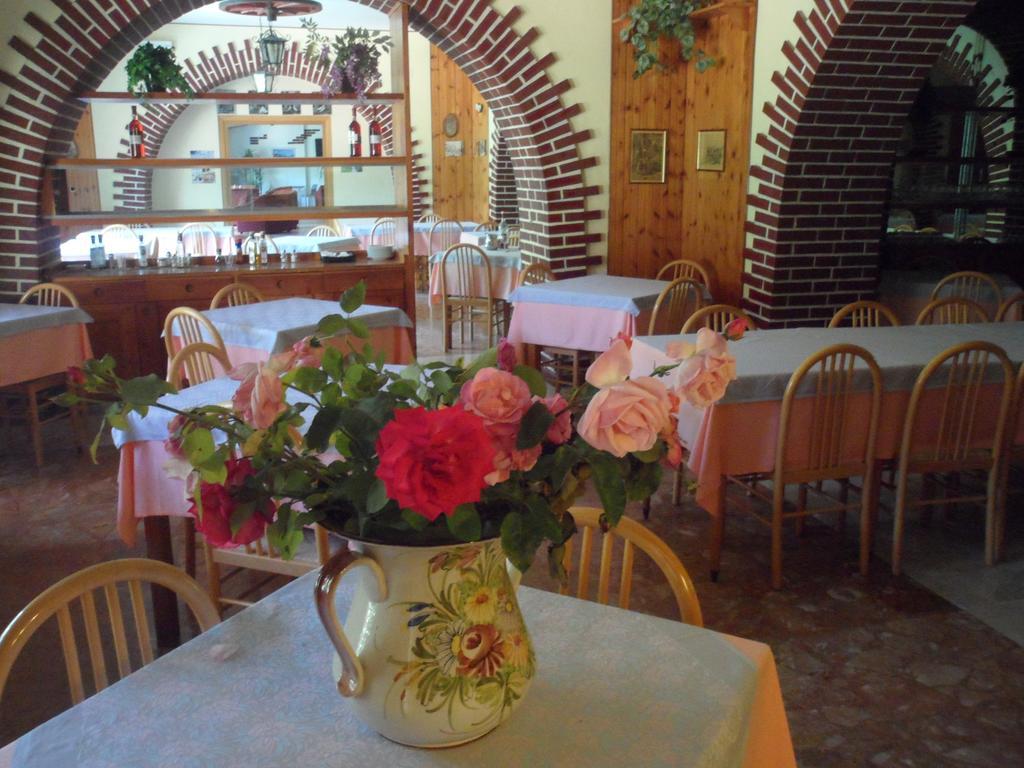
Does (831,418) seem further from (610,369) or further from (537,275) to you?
(537,275)

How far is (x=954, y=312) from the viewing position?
4.71m

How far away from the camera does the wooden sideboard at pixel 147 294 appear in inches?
215

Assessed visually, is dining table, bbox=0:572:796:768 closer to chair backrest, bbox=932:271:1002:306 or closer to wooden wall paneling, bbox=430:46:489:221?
chair backrest, bbox=932:271:1002:306

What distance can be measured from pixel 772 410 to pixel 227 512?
2526 millimetres

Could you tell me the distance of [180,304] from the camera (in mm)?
5652

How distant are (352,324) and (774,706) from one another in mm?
861

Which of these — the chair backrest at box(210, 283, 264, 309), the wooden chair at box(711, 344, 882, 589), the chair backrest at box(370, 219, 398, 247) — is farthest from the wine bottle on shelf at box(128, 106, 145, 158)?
the wooden chair at box(711, 344, 882, 589)

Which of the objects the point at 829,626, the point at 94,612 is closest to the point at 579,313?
the point at 829,626

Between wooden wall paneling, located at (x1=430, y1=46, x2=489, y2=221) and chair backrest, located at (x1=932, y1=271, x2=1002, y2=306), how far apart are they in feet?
20.3

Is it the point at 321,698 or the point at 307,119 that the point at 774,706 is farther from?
the point at 307,119

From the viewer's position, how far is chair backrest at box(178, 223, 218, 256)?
9.15 meters

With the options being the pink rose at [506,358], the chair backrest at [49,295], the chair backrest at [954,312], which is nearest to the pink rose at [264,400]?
the pink rose at [506,358]

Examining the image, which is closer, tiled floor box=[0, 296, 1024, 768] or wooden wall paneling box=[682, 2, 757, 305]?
tiled floor box=[0, 296, 1024, 768]

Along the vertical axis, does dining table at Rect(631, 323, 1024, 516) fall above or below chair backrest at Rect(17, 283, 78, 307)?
below
